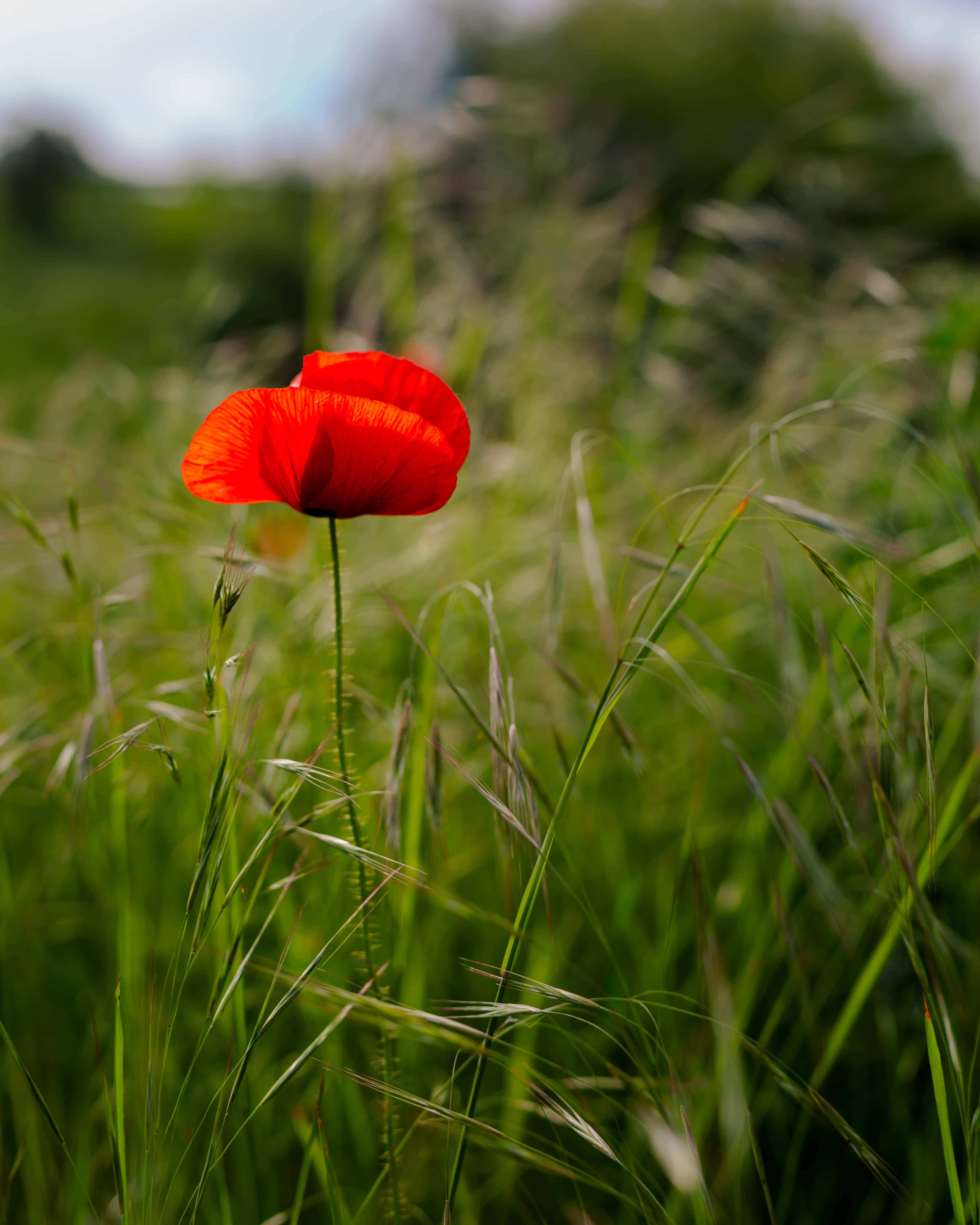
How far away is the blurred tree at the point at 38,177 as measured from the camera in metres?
10.2

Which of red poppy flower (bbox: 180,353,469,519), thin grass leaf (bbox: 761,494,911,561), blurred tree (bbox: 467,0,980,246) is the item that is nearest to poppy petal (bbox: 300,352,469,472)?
red poppy flower (bbox: 180,353,469,519)

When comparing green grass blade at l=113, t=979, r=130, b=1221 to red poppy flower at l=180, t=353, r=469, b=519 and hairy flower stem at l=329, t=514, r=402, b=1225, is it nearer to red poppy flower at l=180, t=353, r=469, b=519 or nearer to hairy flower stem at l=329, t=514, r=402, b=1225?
hairy flower stem at l=329, t=514, r=402, b=1225

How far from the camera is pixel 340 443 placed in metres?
0.33

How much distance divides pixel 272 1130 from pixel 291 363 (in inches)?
83.0

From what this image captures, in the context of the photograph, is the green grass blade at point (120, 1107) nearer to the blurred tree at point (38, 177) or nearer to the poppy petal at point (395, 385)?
the poppy petal at point (395, 385)

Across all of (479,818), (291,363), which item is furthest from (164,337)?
(291,363)

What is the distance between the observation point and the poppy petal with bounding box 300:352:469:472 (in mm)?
343

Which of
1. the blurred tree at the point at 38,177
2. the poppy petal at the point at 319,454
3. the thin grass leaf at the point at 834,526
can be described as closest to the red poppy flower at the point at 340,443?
the poppy petal at the point at 319,454

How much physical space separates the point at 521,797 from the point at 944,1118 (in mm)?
222

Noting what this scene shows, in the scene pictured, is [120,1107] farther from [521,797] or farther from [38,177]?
[38,177]

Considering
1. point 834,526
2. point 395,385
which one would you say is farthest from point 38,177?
point 834,526

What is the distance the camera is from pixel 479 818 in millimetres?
741

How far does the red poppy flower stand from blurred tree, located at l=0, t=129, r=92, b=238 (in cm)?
1262

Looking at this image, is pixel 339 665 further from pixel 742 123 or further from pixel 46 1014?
pixel 742 123
